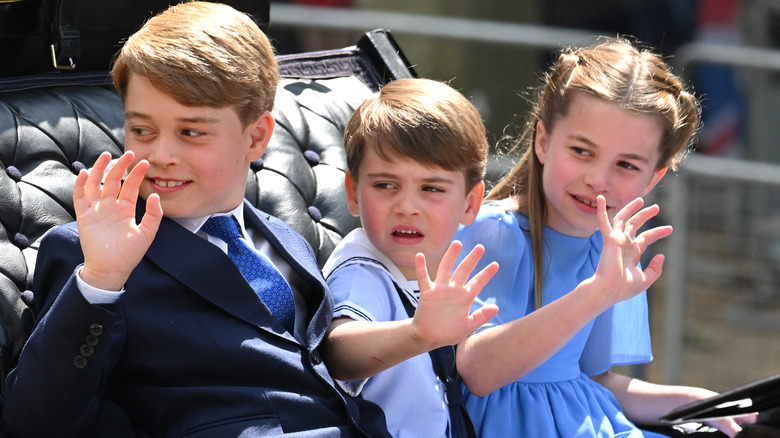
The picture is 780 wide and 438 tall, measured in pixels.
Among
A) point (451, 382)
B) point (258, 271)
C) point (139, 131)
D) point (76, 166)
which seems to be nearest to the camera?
point (139, 131)

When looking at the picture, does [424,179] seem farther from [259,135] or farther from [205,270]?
[205,270]

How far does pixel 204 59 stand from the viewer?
178cm

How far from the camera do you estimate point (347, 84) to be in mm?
2730

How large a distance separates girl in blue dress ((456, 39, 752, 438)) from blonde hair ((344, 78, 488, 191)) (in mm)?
227

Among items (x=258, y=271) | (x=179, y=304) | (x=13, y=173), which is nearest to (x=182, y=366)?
(x=179, y=304)

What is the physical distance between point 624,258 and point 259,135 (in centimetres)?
68

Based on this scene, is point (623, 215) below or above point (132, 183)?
below

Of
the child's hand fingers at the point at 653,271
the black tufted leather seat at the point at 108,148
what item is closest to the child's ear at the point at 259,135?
the black tufted leather seat at the point at 108,148

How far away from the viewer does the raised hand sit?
1.82 m

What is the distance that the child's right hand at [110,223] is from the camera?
5.18ft

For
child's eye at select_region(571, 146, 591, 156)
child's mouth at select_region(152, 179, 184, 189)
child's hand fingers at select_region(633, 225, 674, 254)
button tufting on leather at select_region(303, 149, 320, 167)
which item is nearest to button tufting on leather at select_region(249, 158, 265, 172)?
button tufting on leather at select_region(303, 149, 320, 167)

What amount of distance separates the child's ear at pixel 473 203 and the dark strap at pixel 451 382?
22cm

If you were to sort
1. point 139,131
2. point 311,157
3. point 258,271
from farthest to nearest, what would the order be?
1. point 311,157
2. point 258,271
3. point 139,131

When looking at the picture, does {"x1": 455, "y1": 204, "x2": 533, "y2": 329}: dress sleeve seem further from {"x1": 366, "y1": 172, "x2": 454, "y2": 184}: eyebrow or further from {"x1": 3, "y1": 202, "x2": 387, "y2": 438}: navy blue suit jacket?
{"x1": 3, "y1": 202, "x2": 387, "y2": 438}: navy blue suit jacket
